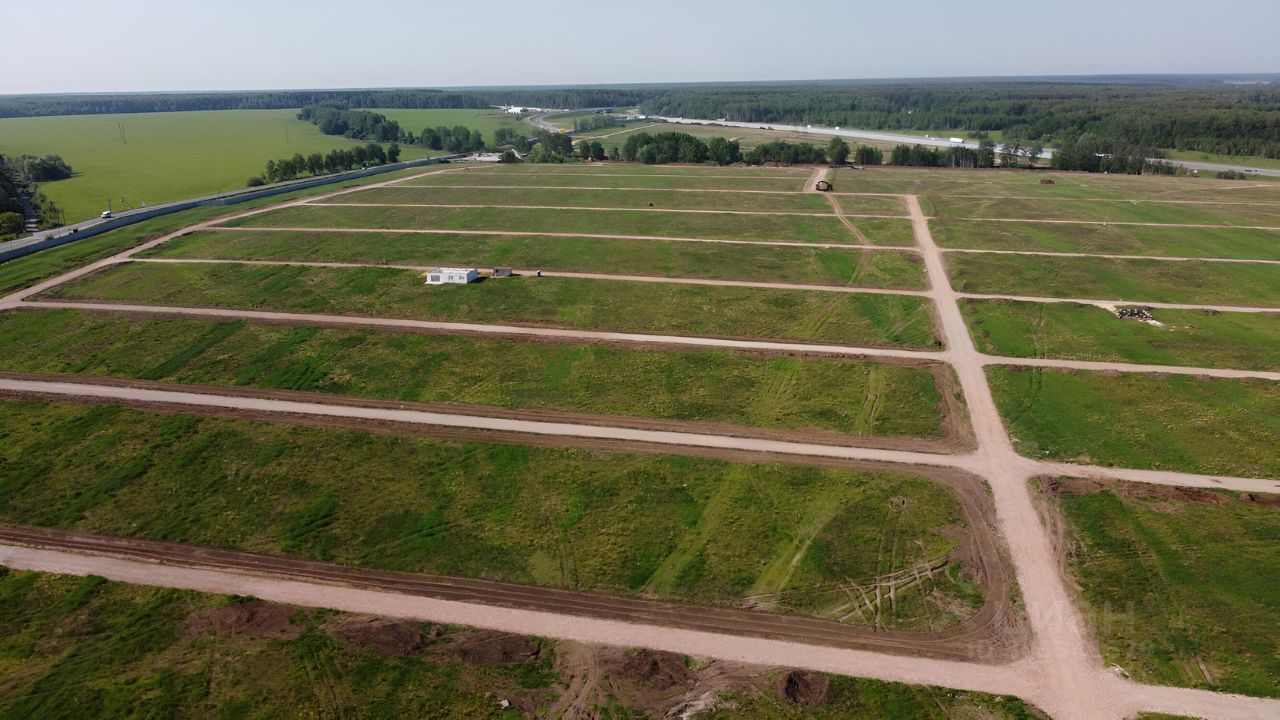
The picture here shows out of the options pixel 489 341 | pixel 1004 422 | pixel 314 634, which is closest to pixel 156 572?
pixel 314 634

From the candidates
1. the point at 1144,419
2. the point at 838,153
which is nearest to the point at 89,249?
the point at 1144,419

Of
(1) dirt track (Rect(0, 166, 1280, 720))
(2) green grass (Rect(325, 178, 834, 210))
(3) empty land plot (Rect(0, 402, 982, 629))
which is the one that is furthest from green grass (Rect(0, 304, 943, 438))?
(2) green grass (Rect(325, 178, 834, 210))

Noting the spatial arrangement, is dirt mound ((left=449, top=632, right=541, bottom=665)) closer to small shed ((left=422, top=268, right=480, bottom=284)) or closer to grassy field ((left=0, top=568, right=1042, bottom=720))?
grassy field ((left=0, top=568, right=1042, bottom=720))

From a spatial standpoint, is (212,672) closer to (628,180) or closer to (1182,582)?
(1182,582)

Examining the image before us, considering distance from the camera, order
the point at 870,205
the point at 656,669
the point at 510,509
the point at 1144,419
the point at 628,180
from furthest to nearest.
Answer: the point at 628,180 < the point at 870,205 < the point at 1144,419 < the point at 510,509 < the point at 656,669

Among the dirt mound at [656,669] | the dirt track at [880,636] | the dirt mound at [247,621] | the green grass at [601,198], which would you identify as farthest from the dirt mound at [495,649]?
the green grass at [601,198]

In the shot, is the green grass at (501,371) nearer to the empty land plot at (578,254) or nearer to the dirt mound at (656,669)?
the dirt mound at (656,669)
